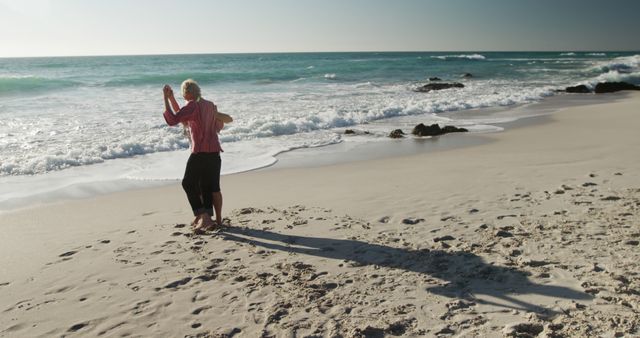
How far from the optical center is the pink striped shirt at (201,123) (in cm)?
464

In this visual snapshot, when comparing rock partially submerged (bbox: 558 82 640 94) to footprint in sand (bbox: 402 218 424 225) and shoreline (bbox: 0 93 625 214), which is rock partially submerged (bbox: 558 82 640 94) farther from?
footprint in sand (bbox: 402 218 424 225)

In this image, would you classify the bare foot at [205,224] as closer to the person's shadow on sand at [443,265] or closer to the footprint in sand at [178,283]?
the person's shadow on sand at [443,265]

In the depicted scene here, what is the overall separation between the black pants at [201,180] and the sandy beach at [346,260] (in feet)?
1.13

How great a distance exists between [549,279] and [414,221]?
1621mm

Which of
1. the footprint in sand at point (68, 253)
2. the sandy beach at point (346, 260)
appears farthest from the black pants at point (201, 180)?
the footprint in sand at point (68, 253)

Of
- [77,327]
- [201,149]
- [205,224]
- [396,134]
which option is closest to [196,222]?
[205,224]

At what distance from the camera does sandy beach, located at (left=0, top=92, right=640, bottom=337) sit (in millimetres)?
3080

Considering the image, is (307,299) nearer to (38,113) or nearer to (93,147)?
(93,147)

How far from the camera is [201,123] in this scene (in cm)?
477

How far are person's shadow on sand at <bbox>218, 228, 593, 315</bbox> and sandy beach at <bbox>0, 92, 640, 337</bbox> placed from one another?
0.02m

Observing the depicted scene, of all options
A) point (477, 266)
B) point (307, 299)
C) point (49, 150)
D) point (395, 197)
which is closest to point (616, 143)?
point (395, 197)

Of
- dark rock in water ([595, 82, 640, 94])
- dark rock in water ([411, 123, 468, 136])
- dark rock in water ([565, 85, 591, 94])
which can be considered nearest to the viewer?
dark rock in water ([411, 123, 468, 136])

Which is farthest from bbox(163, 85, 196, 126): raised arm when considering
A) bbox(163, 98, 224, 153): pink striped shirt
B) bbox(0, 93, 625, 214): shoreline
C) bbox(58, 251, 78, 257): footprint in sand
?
bbox(0, 93, 625, 214): shoreline

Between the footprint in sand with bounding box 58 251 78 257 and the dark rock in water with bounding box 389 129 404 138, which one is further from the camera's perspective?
the dark rock in water with bounding box 389 129 404 138
